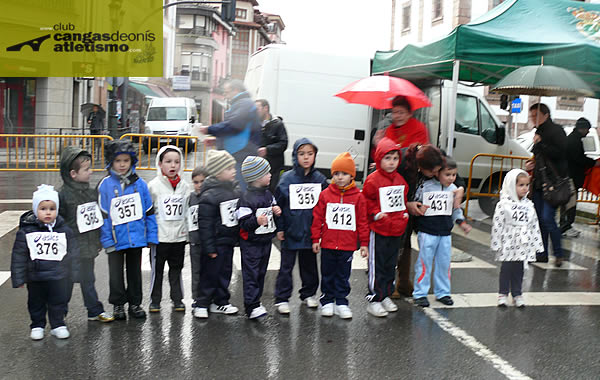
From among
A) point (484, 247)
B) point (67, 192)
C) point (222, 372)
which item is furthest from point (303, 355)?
point (484, 247)

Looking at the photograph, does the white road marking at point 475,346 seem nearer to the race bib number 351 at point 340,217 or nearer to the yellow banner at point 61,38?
the race bib number 351 at point 340,217

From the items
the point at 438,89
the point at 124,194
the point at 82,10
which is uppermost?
the point at 82,10

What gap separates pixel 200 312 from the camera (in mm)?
5109

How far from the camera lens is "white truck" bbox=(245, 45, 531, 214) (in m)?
10.8

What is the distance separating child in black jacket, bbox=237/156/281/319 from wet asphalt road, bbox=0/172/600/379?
0.83 ft

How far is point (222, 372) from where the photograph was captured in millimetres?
4039

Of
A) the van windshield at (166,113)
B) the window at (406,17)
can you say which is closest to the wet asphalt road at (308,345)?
the van windshield at (166,113)

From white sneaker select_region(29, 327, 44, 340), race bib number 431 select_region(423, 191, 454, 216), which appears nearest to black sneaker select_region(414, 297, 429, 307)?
race bib number 431 select_region(423, 191, 454, 216)

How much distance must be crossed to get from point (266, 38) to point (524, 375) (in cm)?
8540

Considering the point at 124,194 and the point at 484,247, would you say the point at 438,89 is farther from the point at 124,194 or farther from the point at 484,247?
the point at 124,194

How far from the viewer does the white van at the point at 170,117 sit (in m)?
27.0

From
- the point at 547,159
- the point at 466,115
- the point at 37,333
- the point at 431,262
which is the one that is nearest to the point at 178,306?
the point at 37,333

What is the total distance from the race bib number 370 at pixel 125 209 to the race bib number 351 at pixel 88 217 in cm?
11

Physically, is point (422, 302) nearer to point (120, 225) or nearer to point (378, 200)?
point (378, 200)
